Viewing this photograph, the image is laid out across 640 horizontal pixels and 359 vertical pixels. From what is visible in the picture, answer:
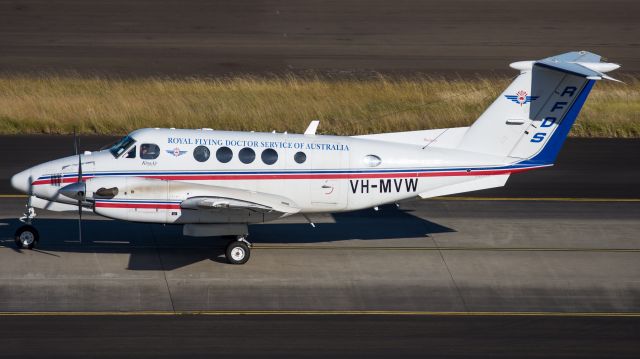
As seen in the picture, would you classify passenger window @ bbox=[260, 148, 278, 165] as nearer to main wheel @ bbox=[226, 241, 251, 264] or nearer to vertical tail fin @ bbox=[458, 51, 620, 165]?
main wheel @ bbox=[226, 241, 251, 264]

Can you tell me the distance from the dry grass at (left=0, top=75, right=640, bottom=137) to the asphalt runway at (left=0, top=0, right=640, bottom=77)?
8.28 ft

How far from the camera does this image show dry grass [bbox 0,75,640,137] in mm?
34000

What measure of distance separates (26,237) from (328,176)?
20.7 ft

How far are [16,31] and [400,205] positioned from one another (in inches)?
1117

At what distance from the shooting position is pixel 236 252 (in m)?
20.2

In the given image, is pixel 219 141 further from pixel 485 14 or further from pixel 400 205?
pixel 485 14

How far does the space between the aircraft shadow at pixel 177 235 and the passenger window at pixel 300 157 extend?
236 centimetres

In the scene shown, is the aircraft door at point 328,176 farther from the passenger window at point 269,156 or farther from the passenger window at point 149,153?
the passenger window at point 149,153

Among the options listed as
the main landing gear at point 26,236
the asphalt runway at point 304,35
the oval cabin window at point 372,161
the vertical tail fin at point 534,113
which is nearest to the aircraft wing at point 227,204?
the oval cabin window at point 372,161

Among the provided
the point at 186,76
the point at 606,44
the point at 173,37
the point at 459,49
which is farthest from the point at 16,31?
the point at 606,44

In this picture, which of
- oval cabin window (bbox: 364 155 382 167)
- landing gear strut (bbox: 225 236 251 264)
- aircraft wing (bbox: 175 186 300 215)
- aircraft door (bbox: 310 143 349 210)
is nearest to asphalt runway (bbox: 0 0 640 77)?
oval cabin window (bbox: 364 155 382 167)

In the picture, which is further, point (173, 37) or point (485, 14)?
point (485, 14)

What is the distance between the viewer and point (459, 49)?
4594 cm

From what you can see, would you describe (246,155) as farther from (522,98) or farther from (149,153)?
(522,98)
